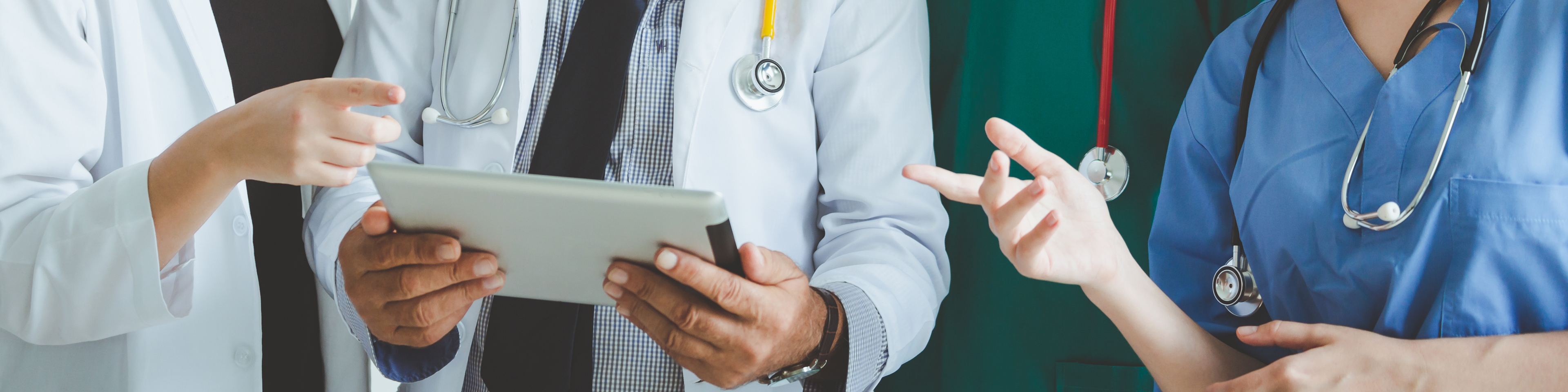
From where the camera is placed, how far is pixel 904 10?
1.28 meters

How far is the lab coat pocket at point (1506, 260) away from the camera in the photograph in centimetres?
75

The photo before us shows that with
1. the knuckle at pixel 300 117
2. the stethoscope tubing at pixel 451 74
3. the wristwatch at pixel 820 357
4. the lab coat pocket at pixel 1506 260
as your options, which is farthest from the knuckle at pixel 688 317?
the lab coat pocket at pixel 1506 260

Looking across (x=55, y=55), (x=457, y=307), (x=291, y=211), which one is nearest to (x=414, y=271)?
(x=457, y=307)

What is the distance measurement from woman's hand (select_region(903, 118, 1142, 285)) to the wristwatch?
22 centimetres

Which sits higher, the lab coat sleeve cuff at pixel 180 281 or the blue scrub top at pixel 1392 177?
the blue scrub top at pixel 1392 177

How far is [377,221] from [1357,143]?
1.04 m

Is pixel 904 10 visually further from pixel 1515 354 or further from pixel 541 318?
pixel 1515 354

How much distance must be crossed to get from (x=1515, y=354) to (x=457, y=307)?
1020 millimetres

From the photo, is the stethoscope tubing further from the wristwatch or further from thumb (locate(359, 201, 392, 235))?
the wristwatch

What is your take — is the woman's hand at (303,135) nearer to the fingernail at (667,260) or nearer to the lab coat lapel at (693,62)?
the fingernail at (667,260)

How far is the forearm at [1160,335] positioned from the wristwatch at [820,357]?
29cm

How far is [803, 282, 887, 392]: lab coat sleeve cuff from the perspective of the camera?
1.01m

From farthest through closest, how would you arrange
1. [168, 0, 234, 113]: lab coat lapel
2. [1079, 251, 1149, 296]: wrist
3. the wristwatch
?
[168, 0, 234, 113]: lab coat lapel → the wristwatch → [1079, 251, 1149, 296]: wrist

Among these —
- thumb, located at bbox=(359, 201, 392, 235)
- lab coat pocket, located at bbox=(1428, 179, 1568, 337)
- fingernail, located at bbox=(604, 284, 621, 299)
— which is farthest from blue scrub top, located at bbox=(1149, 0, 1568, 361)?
thumb, located at bbox=(359, 201, 392, 235)
